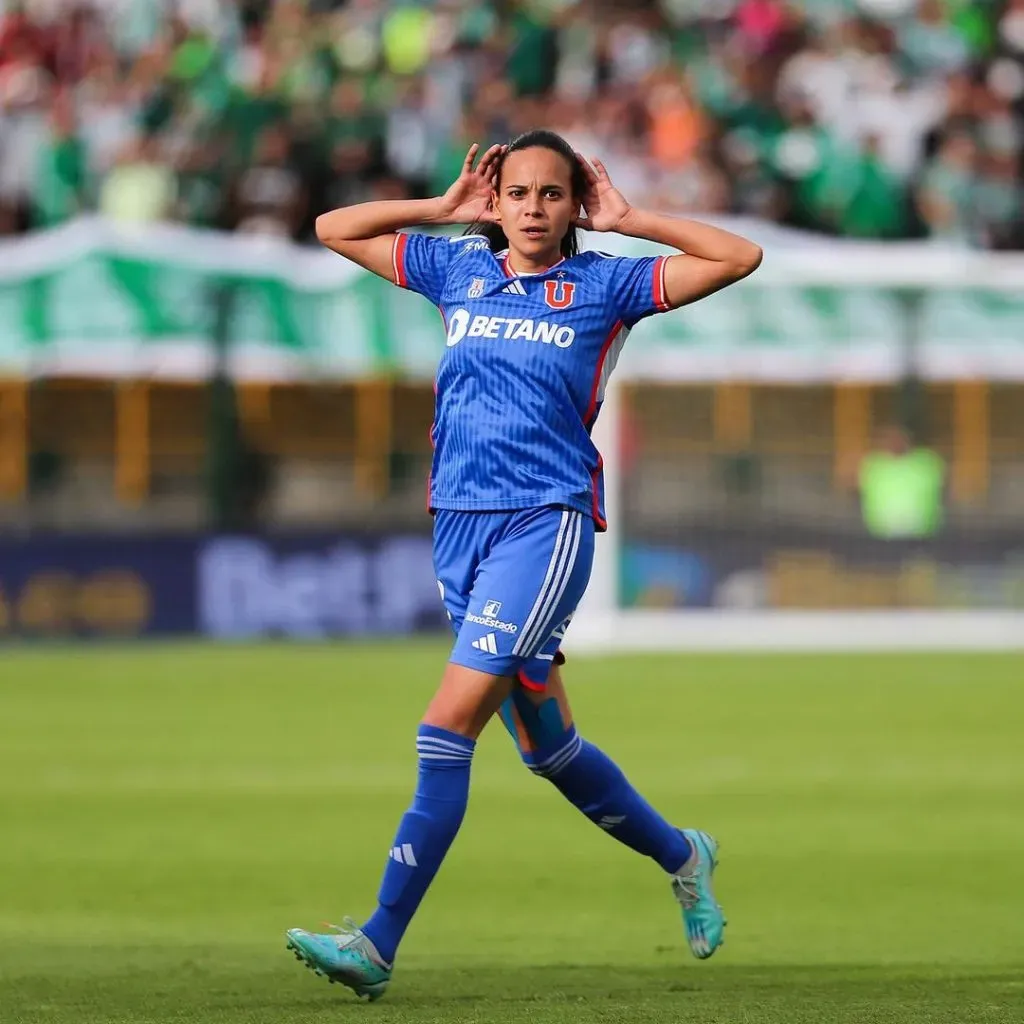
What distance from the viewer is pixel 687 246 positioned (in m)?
5.89

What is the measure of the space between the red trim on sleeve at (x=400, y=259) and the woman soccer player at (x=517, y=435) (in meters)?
0.13

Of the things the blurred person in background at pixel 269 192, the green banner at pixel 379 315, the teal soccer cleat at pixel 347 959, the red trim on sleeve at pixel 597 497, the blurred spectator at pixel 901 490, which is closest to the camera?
the teal soccer cleat at pixel 347 959

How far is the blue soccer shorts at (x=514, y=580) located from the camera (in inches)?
228

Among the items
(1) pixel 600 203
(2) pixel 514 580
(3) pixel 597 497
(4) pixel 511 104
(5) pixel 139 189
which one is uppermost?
(4) pixel 511 104

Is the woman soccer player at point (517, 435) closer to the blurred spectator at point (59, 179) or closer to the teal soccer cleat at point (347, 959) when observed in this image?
the teal soccer cleat at point (347, 959)

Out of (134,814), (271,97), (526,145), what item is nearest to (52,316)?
(271,97)

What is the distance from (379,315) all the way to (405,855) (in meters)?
14.1

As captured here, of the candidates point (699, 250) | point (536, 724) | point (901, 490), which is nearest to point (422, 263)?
point (699, 250)

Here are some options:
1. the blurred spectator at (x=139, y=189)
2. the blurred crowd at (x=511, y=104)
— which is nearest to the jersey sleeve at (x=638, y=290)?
the blurred crowd at (x=511, y=104)

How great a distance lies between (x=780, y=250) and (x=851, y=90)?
4010 mm

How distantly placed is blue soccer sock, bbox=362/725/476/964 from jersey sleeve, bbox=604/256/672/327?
1.21 metres

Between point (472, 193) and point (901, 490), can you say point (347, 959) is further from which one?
point (901, 490)

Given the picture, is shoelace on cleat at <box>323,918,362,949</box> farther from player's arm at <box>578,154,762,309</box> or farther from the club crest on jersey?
player's arm at <box>578,154,762,309</box>

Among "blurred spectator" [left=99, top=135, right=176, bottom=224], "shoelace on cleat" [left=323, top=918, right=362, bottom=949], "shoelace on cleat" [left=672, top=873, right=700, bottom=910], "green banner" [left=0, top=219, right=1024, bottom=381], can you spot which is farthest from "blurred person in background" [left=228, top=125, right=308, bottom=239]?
"shoelace on cleat" [left=323, top=918, right=362, bottom=949]
